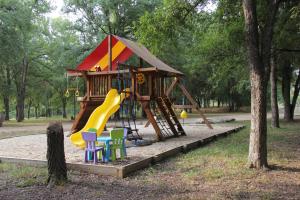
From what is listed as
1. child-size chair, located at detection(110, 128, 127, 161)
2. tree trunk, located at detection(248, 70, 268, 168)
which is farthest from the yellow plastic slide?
tree trunk, located at detection(248, 70, 268, 168)

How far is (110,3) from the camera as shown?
99.1 feet

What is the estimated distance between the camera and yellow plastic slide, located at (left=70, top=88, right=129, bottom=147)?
10359 millimetres

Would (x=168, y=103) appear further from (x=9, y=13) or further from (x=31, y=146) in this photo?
(x=9, y=13)

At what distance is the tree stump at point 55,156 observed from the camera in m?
6.29

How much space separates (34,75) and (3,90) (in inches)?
257

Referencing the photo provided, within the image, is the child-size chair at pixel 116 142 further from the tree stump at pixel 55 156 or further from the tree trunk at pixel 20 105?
the tree trunk at pixel 20 105

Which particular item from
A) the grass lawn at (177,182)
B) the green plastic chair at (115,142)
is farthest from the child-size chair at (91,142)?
the grass lawn at (177,182)

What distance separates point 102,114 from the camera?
1141 centimetres

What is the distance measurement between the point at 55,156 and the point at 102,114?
5.10m

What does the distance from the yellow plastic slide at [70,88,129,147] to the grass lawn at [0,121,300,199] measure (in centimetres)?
A: 260

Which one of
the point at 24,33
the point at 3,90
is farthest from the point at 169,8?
the point at 3,90

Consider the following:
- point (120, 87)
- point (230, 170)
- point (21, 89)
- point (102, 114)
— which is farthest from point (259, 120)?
point (21, 89)

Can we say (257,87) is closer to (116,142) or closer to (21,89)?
(116,142)

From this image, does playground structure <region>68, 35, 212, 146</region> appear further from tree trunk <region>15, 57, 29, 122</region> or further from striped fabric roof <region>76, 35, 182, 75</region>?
tree trunk <region>15, 57, 29, 122</region>
